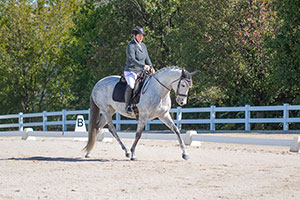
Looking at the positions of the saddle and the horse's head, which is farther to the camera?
the saddle

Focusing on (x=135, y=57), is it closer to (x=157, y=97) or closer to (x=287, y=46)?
(x=157, y=97)

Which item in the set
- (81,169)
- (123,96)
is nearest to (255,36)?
(123,96)

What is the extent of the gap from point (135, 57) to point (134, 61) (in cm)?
13

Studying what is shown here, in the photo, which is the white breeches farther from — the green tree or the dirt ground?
the green tree

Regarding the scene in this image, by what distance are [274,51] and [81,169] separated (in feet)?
57.2

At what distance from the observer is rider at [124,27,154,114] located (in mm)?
11477

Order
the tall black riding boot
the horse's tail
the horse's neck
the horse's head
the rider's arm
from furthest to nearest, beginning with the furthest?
the horse's tail, the tall black riding boot, the rider's arm, the horse's neck, the horse's head

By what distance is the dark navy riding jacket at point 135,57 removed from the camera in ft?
37.6

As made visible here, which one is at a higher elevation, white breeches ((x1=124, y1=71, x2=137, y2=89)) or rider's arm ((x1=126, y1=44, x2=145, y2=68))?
rider's arm ((x1=126, y1=44, x2=145, y2=68))

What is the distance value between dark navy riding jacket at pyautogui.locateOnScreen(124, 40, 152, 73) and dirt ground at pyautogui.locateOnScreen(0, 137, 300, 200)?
193cm

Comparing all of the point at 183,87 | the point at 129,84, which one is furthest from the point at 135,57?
the point at 183,87

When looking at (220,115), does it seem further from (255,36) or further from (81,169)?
(81,169)

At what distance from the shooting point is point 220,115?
29891 mm

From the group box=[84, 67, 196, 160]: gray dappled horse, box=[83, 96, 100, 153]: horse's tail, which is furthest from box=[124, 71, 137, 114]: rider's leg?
box=[83, 96, 100, 153]: horse's tail
